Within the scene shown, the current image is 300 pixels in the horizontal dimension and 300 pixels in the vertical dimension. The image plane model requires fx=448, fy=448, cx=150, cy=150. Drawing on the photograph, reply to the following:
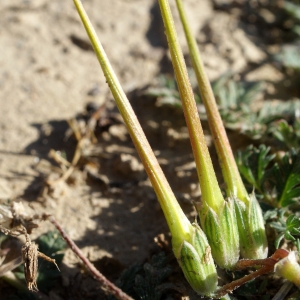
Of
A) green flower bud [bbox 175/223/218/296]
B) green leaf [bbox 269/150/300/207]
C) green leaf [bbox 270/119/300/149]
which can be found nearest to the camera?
green flower bud [bbox 175/223/218/296]

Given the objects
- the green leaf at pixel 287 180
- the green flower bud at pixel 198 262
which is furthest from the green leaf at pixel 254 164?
the green flower bud at pixel 198 262

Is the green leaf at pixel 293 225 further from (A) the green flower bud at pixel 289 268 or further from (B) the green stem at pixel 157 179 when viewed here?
(B) the green stem at pixel 157 179

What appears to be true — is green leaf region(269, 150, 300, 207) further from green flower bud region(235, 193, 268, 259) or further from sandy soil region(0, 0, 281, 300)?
sandy soil region(0, 0, 281, 300)

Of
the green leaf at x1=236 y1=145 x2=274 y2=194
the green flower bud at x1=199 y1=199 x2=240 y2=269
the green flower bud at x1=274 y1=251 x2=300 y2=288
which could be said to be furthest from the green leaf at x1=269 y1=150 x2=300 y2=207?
the green flower bud at x1=274 y1=251 x2=300 y2=288

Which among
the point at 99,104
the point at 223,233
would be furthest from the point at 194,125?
the point at 99,104

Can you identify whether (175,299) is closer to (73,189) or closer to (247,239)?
(247,239)

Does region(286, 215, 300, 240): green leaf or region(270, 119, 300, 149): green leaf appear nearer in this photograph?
region(286, 215, 300, 240): green leaf
